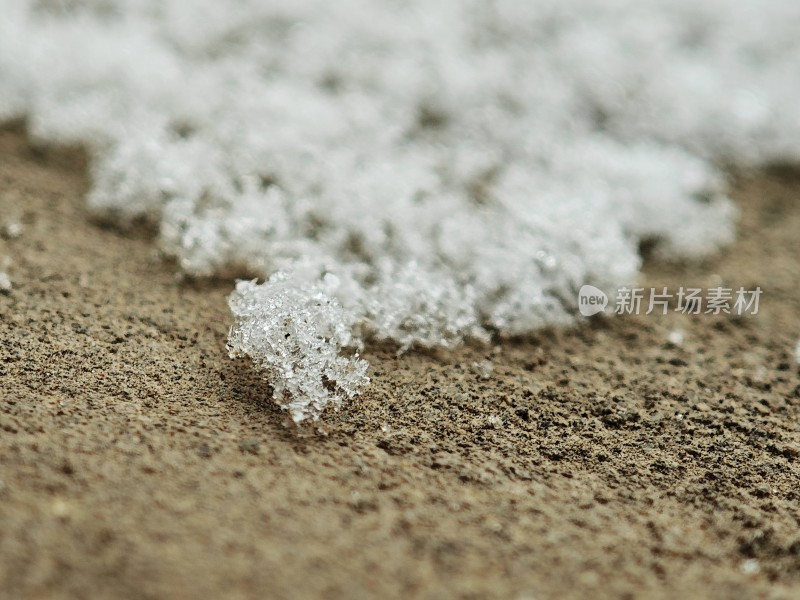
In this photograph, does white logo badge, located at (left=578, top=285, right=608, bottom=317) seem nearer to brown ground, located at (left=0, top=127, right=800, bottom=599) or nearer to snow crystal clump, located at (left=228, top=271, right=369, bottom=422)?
brown ground, located at (left=0, top=127, right=800, bottom=599)

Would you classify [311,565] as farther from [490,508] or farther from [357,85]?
[357,85]

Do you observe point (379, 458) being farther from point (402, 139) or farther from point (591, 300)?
point (402, 139)

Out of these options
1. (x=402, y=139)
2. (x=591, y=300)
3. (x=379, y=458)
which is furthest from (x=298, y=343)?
(x=402, y=139)

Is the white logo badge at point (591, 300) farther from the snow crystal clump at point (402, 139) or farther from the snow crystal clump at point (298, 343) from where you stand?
the snow crystal clump at point (298, 343)

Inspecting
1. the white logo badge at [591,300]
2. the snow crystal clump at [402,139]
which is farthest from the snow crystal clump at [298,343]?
the white logo badge at [591,300]

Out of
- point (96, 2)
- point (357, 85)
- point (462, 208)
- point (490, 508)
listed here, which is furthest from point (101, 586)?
point (96, 2)

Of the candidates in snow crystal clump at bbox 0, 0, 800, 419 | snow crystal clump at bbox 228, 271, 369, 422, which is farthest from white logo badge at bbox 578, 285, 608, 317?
snow crystal clump at bbox 228, 271, 369, 422
